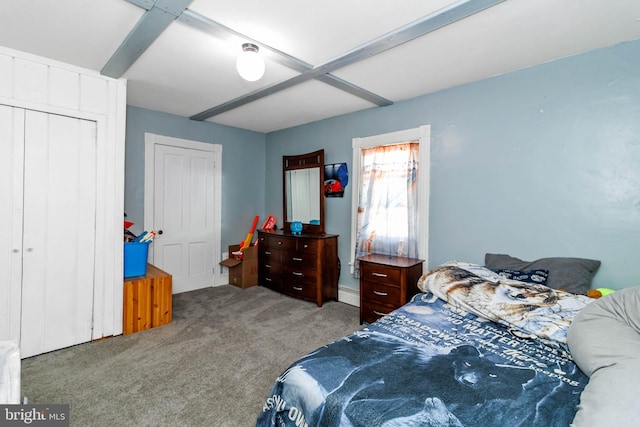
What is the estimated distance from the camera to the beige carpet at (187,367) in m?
1.90

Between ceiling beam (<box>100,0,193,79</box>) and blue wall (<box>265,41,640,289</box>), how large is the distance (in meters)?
2.43

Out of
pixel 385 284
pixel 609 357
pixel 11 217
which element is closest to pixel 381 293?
pixel 385 284

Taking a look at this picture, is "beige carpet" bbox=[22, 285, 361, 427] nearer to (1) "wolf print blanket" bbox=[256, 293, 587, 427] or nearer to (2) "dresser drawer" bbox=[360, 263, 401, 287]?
(2) "dresser drawer" bbox=[360, 263, 401, 287]

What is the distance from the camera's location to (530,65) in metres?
2.57

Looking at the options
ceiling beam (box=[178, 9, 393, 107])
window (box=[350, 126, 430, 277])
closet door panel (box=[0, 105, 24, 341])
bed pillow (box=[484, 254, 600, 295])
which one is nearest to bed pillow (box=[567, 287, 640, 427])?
bed pillow (box=[484, 254, 600, 295])

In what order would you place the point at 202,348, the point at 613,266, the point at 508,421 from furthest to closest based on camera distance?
the point at 202,348
the point at 613,266
the point at 508,421

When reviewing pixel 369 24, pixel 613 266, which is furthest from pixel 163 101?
pixel 613 266

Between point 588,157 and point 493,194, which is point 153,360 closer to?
point 493,194

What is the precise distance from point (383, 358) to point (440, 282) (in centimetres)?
111

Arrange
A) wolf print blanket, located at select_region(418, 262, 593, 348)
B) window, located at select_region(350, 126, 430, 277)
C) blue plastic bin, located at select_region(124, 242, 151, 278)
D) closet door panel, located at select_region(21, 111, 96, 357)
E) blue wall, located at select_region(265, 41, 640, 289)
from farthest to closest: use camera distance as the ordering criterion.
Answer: window, located at select_region(350, 126, 430, 277) → blue plastic bin, located at select_region(124, 242, 151, 278) → closet door panel, located at select_region(21, 111, 96, 357) → blue wall, located at select_region(265, 41, 640, 289) → wolf print blanket, located at select_region(418, 262, 593, 348)

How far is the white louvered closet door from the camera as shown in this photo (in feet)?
8.18

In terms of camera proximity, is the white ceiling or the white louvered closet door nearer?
the white ceiling

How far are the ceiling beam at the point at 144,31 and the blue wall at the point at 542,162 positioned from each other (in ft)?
7.97

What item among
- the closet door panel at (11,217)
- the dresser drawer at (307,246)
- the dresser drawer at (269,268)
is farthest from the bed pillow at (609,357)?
the closet door panel at (11,217)
